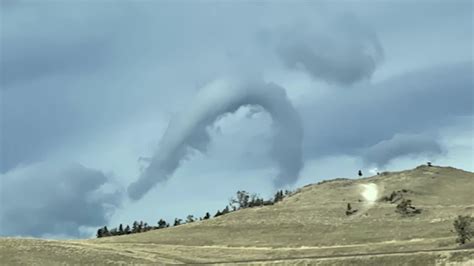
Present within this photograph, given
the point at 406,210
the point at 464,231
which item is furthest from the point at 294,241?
Result: the point at 464,231

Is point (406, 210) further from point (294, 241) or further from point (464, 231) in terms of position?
point (464, 231)

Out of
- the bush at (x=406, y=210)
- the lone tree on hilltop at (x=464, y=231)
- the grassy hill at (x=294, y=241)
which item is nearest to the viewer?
the grassy hill at (x=294, y=241)

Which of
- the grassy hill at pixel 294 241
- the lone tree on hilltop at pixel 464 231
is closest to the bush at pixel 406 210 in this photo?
the grassy hill at pixel 294 241

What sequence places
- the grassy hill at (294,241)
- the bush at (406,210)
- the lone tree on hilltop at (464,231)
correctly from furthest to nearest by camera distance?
the bush at (406,210) < the lone tree on hilltop at (464,231) < the grassy hill at (294,241)

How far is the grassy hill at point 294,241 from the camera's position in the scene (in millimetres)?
88950

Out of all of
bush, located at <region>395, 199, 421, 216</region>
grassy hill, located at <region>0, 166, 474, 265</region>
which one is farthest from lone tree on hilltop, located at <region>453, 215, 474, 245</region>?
bush, located at <region>395, 199, 421, 216</region>

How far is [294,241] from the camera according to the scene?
148 meters

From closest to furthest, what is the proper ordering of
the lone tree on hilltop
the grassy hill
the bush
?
1. the grassy hill
2. the lone tree on hilltop
3. the bush

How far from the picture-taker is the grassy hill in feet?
292

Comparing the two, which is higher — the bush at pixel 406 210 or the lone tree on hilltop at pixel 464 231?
the bush at pixel 406 210

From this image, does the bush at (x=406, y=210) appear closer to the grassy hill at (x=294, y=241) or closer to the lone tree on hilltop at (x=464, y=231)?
the grassy hill at (x=294, y=241)

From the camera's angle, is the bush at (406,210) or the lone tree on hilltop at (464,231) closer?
the lone tree on hilltop at (464,231)

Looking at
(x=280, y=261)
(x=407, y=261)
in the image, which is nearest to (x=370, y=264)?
(x=407, y=261)

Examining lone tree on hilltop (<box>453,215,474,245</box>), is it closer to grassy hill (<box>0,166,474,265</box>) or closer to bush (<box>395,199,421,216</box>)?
grassy hill (<box>0,166,474,265</box>)
